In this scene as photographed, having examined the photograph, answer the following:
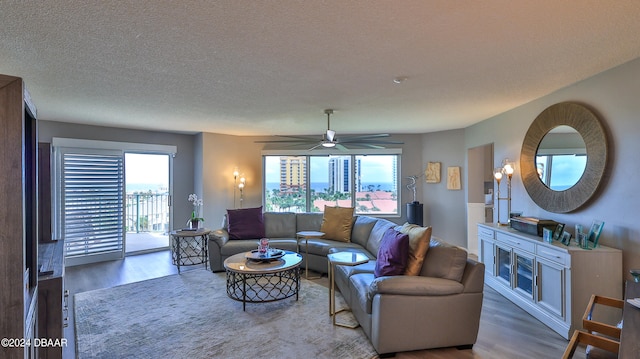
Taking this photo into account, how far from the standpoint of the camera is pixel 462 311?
8.61ft

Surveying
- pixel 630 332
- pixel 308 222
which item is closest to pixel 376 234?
pixel 308 222

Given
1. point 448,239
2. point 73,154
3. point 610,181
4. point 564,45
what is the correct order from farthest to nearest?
point 448,239
point 73,154
point 610,181
point 564,45

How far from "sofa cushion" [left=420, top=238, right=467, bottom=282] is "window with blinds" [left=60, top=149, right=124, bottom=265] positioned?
555 cm

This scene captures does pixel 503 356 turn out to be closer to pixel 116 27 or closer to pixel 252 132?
pixel 116 27

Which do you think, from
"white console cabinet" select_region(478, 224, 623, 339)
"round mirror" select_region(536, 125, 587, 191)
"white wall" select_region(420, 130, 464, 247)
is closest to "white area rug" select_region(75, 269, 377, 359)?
"white console cabinet" select_region(478, 224, 623, 339)

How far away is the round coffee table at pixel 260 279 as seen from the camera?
11.2 ft

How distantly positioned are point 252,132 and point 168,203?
229 cm

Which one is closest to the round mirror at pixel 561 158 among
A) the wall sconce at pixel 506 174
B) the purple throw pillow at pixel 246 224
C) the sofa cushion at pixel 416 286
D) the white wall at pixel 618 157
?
the white wall at pixel 618 157

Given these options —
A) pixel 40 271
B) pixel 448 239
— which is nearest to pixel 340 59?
pixel 40 271

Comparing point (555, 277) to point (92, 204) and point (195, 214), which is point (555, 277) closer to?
point (195, 214)

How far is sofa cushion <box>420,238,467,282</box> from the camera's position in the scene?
2.70m

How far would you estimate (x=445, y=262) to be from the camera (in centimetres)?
275

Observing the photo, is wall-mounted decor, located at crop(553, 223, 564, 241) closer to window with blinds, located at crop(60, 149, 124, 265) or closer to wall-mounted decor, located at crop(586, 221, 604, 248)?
wall-mounted decor, located at crop(586, 221, 604, 248)

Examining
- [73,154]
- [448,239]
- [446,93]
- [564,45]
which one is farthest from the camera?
[448,239]
